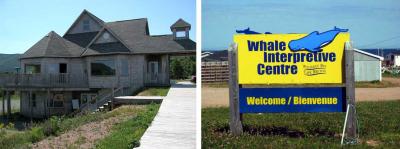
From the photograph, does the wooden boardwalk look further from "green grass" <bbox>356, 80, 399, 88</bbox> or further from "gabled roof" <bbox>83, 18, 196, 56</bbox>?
"green grass" <bbox>356, 80, 399, 88</bbox>

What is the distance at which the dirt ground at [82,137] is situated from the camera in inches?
211

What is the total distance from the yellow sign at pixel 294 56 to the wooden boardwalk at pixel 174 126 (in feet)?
4.44

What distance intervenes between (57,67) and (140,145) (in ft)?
38.8

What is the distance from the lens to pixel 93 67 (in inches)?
573

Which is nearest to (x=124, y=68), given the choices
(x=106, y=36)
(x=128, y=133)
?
(x=106, y=36)

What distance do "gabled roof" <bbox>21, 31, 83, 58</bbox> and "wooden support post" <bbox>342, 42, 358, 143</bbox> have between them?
40.9 ft

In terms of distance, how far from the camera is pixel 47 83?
46.6 ft

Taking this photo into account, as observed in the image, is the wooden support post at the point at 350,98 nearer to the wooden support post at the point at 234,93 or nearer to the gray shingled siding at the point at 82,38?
the wooden support post at the point at 234,93

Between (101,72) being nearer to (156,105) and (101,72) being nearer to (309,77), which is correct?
(156,105)

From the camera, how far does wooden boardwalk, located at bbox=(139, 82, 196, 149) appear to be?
4945 millimetres

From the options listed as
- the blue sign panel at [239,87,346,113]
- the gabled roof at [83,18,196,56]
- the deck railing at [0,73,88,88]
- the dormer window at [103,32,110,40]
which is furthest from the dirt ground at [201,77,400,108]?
the deck railing at [0,73,88,88]

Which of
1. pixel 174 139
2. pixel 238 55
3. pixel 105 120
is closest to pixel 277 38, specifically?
pixel 238 55

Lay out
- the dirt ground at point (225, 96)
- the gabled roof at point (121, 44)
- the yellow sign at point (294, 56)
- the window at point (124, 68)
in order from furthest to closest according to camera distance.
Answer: the window at point (124, 68), the gabled roof at point (121, 44), the dirt ground at point (225, 96), the yellow sign at point (294, 56)

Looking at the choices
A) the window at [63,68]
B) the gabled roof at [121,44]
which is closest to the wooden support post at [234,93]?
the gabled roof at [121,44]
